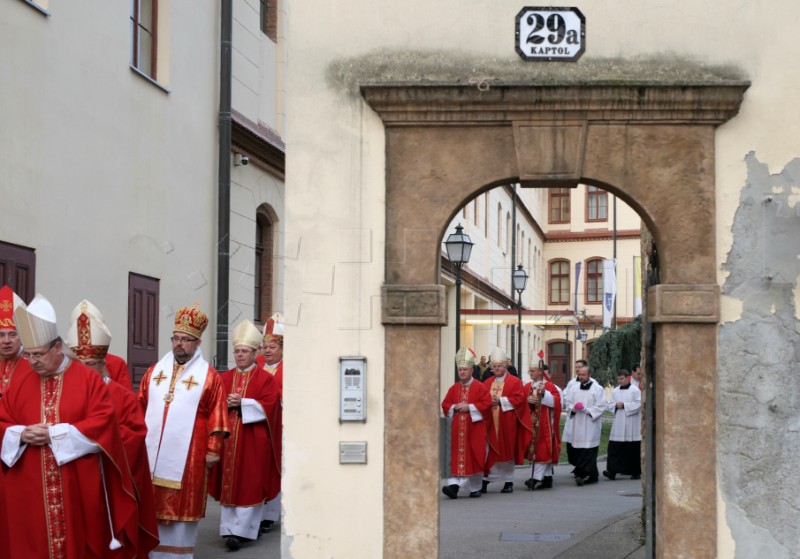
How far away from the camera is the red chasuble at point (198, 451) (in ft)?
32.6

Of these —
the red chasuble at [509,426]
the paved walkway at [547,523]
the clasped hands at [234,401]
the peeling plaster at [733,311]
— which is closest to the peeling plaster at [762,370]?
the peeling plaster at [733,311]

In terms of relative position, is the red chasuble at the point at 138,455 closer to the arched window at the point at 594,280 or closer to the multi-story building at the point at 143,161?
the multi-story building at the point at 143,161

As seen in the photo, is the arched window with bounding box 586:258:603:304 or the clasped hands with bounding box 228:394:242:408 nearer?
the clasped hands with bounding box 228:394:242:408

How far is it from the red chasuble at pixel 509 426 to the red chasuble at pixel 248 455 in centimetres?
530

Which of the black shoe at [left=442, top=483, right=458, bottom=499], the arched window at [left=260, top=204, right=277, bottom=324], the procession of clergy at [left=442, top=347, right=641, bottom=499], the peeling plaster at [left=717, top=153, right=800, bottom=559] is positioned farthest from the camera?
the arched window at [left=260, top=204, right=277, bottom=324]

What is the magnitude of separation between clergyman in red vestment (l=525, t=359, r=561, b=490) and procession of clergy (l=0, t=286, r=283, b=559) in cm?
829

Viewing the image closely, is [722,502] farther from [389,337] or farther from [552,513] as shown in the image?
[552,513]

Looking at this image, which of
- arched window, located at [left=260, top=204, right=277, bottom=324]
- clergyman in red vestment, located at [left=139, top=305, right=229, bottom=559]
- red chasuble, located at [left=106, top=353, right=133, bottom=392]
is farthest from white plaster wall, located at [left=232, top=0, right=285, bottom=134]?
red chasuble, located at [left=106, top=353, right=133, bottom=392]

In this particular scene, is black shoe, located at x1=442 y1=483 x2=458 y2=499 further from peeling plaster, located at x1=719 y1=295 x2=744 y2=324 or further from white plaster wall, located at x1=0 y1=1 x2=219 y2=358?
peeling plaster, located at x1=719 y1=295 x2=744 y2=324

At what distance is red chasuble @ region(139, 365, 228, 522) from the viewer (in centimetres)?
993

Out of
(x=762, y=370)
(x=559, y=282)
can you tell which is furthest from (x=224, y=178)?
(x=559, y=282)

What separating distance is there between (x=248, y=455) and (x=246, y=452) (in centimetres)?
3

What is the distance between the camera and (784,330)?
8.44 m

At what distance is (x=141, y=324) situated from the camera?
53.5ft
